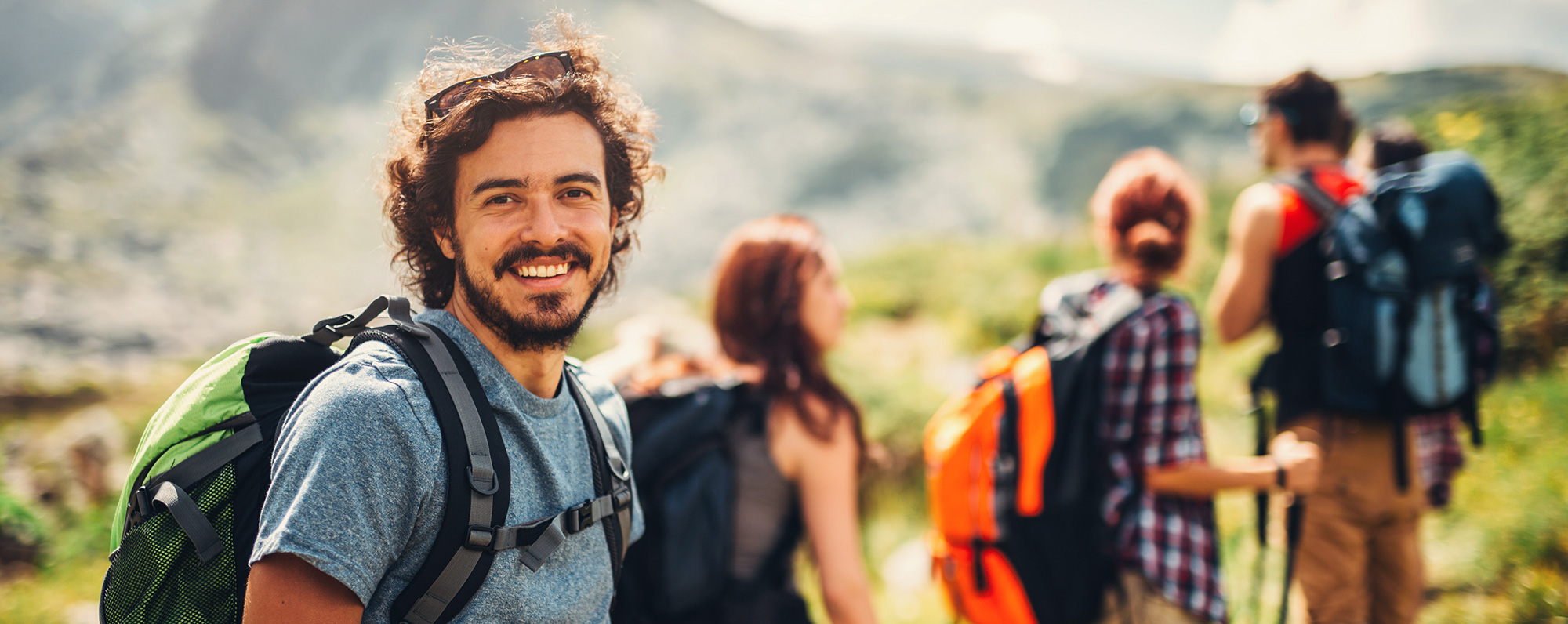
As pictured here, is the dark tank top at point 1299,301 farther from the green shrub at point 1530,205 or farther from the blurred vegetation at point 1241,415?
the green shrub at point 1530,205

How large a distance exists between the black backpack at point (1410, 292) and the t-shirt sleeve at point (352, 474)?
2.74 metres

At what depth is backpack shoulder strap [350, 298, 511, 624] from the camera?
1.09 metres

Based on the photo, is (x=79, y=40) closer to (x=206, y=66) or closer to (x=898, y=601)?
(x=206, y=66)

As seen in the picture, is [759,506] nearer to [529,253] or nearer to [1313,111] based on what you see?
[529,253]

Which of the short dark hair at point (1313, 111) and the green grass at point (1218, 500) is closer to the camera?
the short dark hair at point (1313, 111)

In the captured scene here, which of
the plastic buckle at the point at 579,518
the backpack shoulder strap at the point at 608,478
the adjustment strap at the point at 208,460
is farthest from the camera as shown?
the backpack shoulder strap at the point at 608,478

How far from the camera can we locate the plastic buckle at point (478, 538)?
3.59 ft

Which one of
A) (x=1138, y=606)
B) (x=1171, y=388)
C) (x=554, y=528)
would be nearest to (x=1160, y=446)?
(x=1171, y=388)

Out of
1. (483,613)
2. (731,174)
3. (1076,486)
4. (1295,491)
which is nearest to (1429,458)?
(1295,491)

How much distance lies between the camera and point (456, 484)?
3.60 feet

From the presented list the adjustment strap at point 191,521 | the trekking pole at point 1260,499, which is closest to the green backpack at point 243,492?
the adjustment strap at point 191,521

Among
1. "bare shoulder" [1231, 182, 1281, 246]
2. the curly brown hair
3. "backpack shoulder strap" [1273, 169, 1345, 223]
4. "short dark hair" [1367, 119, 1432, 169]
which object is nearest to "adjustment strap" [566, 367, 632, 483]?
the curly brown hair

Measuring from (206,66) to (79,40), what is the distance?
1.69 meters

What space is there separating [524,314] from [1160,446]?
6.37ft
